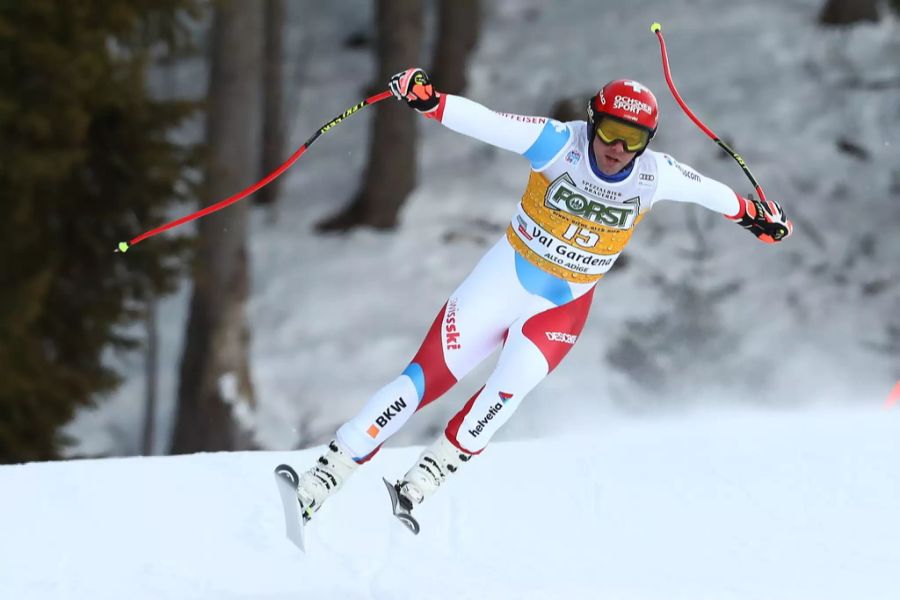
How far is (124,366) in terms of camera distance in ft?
38.7

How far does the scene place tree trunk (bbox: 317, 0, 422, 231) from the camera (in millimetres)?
10852

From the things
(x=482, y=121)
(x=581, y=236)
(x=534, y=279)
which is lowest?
(x=534, y=279)

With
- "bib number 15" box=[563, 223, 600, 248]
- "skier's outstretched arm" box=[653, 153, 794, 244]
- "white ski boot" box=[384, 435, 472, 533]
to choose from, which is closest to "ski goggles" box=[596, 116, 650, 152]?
"skier's outstretched arm" box=[653, 153, 794, 244]

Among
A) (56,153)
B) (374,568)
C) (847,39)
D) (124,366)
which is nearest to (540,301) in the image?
(374,568)

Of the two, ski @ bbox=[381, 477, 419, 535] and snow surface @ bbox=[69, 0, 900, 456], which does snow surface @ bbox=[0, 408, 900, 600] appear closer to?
ski @ bbox=[381, 477, 419, 535]

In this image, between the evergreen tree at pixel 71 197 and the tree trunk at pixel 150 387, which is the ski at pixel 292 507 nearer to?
the evergreen tree at pixel 71 197

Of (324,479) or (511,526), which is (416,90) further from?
(511,526)

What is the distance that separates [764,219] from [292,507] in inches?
85.2

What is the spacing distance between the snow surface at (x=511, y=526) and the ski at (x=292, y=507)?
1.16ft

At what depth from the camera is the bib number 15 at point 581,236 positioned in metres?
4.50

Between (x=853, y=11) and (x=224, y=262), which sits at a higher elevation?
(x=853, y=11)

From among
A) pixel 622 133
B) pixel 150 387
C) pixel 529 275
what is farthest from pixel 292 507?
pixel 150 387

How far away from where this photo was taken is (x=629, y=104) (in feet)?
14.0

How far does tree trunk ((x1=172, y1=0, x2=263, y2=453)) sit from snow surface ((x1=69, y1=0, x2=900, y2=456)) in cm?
55
